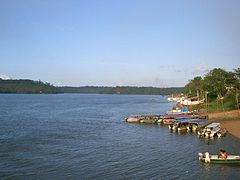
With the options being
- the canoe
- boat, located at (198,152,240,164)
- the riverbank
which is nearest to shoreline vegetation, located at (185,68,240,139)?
the riverbank

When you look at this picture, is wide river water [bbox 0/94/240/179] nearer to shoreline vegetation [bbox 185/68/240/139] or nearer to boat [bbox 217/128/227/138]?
boat [bbox 217/128/227/138]

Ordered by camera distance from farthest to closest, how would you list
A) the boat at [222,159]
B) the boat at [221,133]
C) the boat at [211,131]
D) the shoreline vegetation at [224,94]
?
the shoreline vegetation at [224,94] → the boat at [211,131] → the boat at [221,133] → the boat at [222,159]

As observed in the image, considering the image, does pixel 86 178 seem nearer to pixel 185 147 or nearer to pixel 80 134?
pixel 185 147

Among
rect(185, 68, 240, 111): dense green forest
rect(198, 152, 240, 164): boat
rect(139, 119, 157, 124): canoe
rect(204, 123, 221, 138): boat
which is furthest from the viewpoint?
rect(185, 68, 240, 111): dense green forest

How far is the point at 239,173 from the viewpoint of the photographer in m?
30.9

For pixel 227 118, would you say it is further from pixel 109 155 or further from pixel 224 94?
pixel 109 155

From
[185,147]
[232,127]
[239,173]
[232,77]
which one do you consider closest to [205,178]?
[239,173]

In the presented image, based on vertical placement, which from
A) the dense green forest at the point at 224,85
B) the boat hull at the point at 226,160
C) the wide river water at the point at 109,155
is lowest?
the wide river water at the point at 109,155

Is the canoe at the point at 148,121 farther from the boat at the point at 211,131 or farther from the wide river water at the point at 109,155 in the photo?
the boat at the point at 211,131

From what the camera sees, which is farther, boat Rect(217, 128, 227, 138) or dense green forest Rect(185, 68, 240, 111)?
dense green forest Rect(185, 68, 240, 111)

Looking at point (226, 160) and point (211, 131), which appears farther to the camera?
point (211, 131)

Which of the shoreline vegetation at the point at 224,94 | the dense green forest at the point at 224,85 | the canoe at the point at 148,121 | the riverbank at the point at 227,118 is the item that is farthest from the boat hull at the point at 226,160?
the dense green forest at the point at 224,85

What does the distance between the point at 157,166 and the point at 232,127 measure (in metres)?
27.8

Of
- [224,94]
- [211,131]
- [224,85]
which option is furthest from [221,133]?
[224,94]
